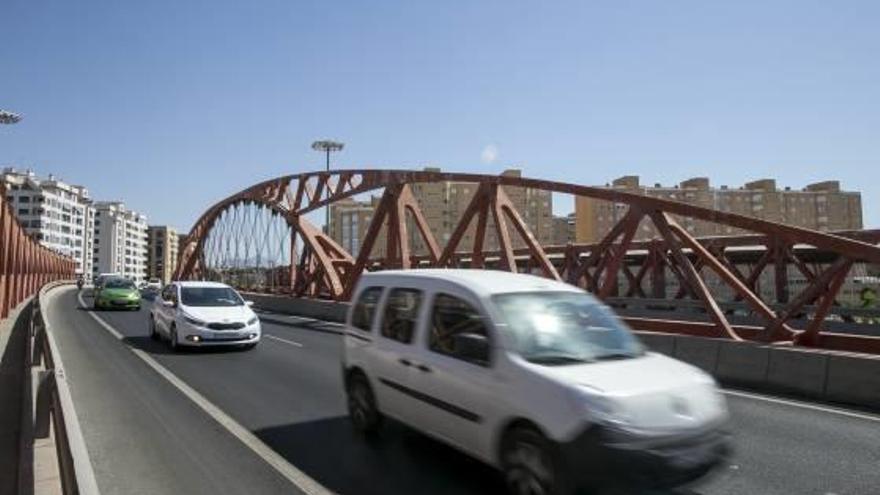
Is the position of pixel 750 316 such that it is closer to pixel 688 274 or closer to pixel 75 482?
pixel 688 274

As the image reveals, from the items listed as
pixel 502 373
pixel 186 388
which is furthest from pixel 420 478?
pixel 186 388

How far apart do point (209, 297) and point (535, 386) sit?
13.3m

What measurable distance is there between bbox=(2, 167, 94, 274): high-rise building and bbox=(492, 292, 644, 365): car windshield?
443 feet

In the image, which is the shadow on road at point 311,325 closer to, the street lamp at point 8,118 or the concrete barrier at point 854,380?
the concrete barrier at point 854,380

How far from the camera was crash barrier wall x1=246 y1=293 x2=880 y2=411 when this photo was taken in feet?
30.9

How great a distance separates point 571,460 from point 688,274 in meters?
9.76

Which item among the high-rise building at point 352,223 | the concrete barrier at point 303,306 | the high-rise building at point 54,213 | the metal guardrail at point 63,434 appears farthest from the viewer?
the high-rise building at point 54,213

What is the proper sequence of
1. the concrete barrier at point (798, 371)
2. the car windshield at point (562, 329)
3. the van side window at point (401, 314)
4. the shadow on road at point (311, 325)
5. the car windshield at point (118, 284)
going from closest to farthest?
the car windshield at point (562, 329), the van side window at point (401, 314), the concrete barrier at point (798, 371), the shadow on road at point (311, 325), the car windshield at point (118, 284)

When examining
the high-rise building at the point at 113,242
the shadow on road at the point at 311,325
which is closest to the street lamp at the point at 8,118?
the shadow on road at the point at 311,325

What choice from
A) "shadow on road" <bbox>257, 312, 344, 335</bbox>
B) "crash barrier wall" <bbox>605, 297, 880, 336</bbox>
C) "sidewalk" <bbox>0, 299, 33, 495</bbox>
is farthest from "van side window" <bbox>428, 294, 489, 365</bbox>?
"shadow on road" <bbox>257, 312, 344, 335</bbox>

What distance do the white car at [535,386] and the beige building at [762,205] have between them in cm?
8428

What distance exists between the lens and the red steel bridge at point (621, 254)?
12000mm

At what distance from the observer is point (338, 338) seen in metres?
18.9

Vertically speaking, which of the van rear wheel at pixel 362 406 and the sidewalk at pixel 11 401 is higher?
the van rear wheel at pixel 362 406
